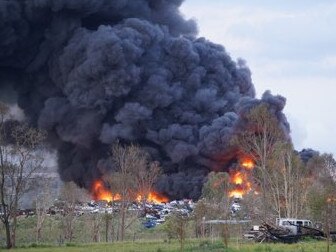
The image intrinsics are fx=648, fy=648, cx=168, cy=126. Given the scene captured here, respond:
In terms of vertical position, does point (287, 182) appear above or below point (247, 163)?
below

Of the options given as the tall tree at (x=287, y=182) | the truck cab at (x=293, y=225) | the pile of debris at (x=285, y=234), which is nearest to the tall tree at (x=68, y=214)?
the tall tree at (x=287, y=182)

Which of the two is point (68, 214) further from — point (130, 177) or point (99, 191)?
point (99, 191)

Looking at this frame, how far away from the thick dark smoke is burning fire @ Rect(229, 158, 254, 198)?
362 centimetres

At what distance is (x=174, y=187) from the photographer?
3600 inches

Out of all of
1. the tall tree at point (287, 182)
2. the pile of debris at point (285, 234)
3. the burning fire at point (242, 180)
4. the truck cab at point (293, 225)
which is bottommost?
the pile of debris at point (285, 234)

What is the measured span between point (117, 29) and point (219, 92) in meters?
19.0

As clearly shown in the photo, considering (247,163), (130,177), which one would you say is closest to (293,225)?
(130,177)

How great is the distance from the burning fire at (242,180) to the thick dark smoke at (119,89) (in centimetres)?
362

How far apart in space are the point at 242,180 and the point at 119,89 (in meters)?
22.0

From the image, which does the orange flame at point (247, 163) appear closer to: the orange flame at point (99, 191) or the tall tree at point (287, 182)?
the orange flame at point (99, 191)

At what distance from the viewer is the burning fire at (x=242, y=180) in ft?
273

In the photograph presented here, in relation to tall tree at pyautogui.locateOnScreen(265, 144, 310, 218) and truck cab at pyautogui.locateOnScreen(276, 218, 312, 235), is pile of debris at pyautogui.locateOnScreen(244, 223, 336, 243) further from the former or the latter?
tall tree at pyautogui.locateOnScreen(265, 144, 310, 218)

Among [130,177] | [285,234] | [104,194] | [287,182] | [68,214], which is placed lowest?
[285,234]

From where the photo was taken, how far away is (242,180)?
87.0 m
